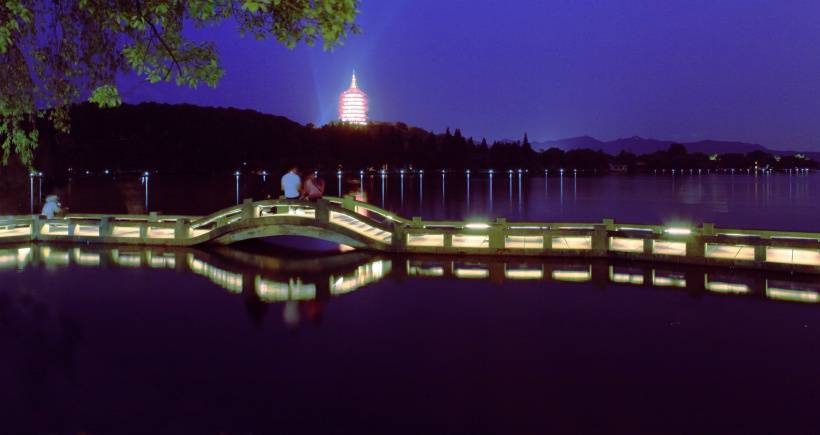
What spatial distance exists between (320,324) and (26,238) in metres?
14.7

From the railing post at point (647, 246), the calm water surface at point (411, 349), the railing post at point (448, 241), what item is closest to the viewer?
the calm water surface at point (411, 349)

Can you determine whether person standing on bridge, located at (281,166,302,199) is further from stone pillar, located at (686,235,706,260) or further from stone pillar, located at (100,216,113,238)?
stone pillar, located at (686,235,706,260)

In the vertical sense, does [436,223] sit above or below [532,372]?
above

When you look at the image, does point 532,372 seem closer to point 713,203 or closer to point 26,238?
point 26,238

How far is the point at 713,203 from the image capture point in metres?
69.1

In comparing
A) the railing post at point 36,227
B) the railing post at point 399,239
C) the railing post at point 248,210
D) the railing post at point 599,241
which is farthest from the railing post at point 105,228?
the railing post at point 599,241

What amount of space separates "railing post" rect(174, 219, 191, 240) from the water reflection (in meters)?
0.70

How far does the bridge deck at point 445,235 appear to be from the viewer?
54.3 ft

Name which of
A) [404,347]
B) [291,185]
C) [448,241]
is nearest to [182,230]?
[291,185]

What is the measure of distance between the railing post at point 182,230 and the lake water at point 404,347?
8.19 feet

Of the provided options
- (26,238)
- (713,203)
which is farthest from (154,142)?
(26,238)

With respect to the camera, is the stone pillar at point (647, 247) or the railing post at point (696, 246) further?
the stone pillar at point (647, 247)

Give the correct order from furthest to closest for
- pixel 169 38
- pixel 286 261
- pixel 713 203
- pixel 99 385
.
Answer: pixel 713 203, pixel 286 261, pixel 99 385, pixel 169 38

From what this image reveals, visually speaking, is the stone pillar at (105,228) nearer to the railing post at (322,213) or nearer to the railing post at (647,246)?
the railing post at (322,213)
